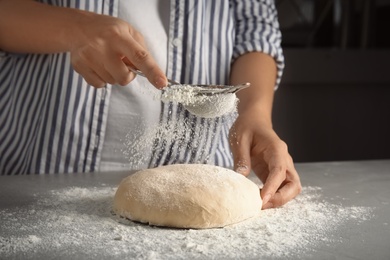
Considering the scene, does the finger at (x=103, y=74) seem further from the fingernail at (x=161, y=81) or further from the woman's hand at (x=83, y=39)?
the fingernail at (x=161, y=81)

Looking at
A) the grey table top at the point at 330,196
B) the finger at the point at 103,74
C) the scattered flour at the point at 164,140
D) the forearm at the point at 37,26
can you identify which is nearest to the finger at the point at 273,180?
the grey table top at the point at 330,196

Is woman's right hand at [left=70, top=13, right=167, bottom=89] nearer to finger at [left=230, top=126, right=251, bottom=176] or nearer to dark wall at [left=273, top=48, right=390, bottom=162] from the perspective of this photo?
finger at [left=230, top=126, right=251, bottom=176]

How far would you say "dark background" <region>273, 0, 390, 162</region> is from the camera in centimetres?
254

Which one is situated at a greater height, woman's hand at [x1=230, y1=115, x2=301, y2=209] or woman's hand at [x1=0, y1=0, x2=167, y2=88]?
woman's hand at [x1=0, y1=0, x2=167, y2=88]

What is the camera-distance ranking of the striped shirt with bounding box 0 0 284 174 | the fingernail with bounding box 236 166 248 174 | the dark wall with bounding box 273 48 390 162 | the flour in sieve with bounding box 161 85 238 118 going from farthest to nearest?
the dark wall with bounding box 273 48 390 162, the striped shirt with bounding box 0 0 284 174, the fingernail with bounding box 236 166 248 174, the flour in sieve with bounding box 161 85 238 118

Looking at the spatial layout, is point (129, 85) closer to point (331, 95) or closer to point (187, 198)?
point (187, 198)

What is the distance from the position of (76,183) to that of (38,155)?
21cm

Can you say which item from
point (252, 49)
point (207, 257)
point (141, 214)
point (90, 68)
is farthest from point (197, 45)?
point (207, 257)

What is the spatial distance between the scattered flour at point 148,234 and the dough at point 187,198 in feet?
0.05

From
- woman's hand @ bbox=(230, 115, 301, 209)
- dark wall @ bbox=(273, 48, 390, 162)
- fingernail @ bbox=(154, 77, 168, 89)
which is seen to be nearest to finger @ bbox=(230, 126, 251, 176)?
woman's hand @ bbox=(230, 115, 301, 209)

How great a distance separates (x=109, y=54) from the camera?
1.08 m

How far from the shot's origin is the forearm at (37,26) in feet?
3.91

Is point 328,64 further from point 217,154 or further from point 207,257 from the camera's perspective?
point 207,257

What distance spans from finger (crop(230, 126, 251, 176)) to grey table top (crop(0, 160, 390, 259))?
152 millimetres
